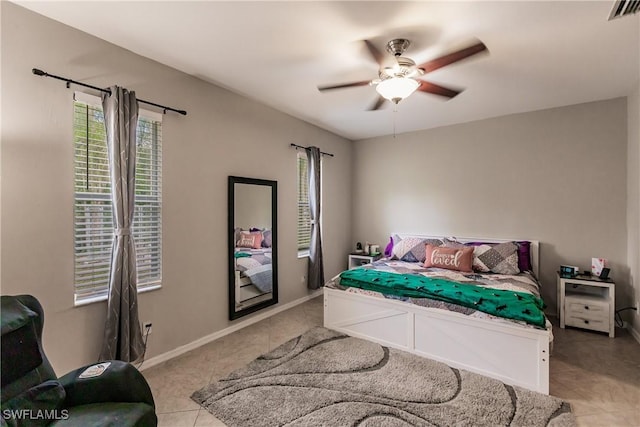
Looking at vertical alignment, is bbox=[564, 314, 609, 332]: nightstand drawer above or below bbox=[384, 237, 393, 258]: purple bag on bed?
below

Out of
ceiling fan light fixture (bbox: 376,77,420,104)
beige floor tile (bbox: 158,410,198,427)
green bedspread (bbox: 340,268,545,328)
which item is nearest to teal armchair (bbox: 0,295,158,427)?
beige floor tile (bbox: 158,410,198,427)

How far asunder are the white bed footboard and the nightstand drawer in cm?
161

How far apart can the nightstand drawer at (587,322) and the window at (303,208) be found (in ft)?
10.6

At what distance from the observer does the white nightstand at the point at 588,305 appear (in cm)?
309

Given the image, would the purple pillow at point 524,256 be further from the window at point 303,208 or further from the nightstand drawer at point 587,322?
the window at point 303,208

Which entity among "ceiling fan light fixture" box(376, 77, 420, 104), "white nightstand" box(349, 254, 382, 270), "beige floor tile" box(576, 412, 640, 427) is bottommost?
"beige floor tile" box(576, 412, 640, 427)

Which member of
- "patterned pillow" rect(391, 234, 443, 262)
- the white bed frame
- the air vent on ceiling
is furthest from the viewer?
"patterned pillow" rect(391, 234, 443, 262)

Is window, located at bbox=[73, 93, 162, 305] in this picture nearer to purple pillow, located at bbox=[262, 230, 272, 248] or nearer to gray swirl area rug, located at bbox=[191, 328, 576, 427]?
gray swirl area rug, located at bbox=[191, 328, 576, 427]

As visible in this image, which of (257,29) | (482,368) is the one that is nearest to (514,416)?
(482,368)

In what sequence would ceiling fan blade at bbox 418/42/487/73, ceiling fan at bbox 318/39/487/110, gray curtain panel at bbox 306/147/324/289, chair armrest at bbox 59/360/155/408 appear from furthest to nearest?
gray curtain panel at bbox 306/147/324/289
ceiling fan at bbox 318/39/487/110
ceiling fan blade at bbox 418/42/487/73
chair armrest at bbox 59/360/155/408

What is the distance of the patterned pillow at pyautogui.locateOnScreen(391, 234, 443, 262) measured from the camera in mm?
4077

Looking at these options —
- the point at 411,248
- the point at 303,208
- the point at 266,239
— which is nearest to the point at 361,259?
the point at 411,248

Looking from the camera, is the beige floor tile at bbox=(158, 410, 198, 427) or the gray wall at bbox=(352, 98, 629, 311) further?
the gray wall at bbox=(352, 98, 629, 311)

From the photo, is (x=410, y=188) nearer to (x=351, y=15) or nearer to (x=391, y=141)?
(x=391, y=141)
